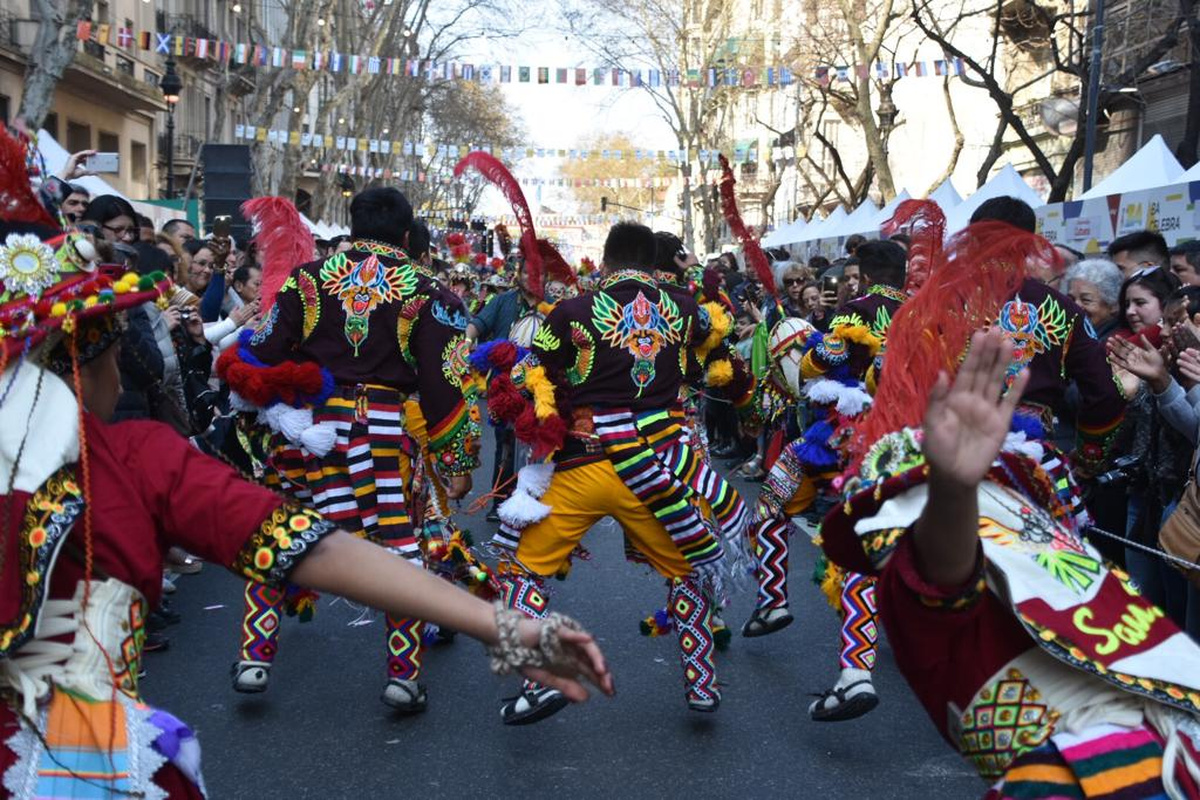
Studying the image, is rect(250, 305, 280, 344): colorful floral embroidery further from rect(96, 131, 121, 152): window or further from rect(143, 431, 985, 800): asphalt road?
rect(96, 131, 121, 152): window

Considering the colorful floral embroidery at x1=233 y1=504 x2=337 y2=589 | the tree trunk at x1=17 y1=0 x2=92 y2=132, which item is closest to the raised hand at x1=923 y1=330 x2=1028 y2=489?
the colorful floral embroidery at x1=233 y1=504 x2=337 y2=589

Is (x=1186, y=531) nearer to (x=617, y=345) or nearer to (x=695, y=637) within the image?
(x=695, y=637)

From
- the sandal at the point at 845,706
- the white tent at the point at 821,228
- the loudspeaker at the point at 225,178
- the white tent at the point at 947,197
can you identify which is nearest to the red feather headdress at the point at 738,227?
the sandal at the point at 845,706

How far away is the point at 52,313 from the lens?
213cm

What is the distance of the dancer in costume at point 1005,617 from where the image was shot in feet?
6.42

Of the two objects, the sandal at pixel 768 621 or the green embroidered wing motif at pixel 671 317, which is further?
the sandal at pixel 768 621

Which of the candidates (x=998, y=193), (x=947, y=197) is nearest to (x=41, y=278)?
(x=998, y=193)

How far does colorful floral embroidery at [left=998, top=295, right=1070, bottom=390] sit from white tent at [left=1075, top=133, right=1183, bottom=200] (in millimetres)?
6806

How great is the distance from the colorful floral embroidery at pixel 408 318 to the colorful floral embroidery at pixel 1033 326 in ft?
7.50

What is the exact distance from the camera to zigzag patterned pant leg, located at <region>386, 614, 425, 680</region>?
5387mm

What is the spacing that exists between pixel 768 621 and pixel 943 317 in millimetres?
3789

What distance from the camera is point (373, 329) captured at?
5379 mm

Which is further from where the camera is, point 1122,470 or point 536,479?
point 1122,470

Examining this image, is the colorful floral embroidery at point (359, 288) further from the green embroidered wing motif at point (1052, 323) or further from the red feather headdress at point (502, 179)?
the green embroidered wing motif at point (1052, 323)
